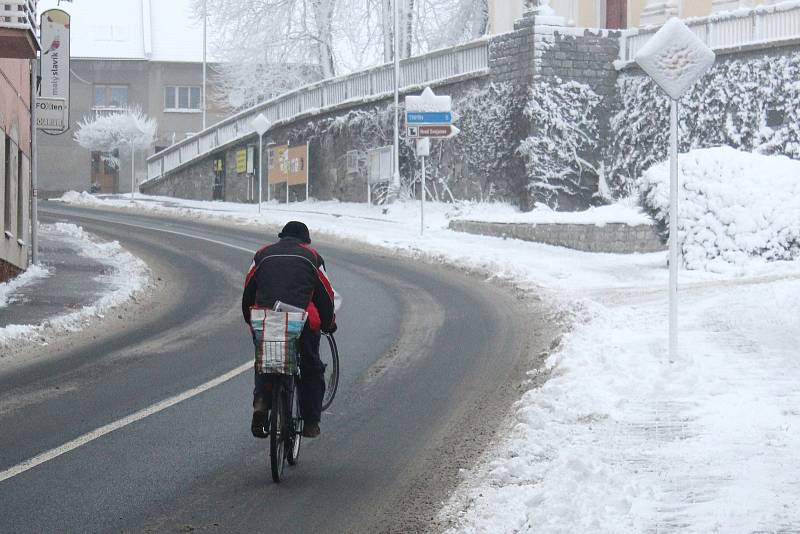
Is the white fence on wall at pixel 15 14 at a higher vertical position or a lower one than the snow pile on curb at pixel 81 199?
higher

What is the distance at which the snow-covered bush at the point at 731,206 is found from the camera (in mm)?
22141

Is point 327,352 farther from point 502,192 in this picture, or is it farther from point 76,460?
point 502,192

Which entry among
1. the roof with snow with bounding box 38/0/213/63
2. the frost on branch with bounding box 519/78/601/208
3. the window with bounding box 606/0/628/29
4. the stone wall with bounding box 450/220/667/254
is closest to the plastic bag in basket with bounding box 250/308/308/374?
the stone wall with bounding box 450/220/667/254

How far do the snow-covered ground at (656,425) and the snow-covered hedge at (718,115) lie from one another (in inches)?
372

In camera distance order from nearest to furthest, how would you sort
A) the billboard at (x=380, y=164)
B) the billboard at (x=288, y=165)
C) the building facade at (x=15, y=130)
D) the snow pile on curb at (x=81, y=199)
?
the building facade at (x=15, y=130) → the billboard at (x=380, y=164) → the billboard at (x=288, y=165) → the snow pile on curb at (x=81, y=199)

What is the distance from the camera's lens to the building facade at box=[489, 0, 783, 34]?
36.8 metres

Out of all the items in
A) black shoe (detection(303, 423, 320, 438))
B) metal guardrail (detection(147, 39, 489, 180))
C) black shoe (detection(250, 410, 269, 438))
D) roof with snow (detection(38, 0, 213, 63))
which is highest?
roof with snow (detection(38, 0, 213, 63))

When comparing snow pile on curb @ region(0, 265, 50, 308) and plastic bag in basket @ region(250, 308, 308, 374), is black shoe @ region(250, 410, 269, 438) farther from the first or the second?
snow pile on curb @ region(0, 265, 50, 308)

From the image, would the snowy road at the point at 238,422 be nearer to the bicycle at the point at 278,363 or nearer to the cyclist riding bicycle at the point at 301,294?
the bicycle at the point at 278,363

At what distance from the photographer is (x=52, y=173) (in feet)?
231

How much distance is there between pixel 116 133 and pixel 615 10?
35.2 meters

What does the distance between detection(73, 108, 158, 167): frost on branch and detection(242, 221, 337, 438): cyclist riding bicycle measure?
59972 mm

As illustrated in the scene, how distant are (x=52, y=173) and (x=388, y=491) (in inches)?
2578

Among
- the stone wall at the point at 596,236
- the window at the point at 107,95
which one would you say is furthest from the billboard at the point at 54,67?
the window at the point at 107,95
